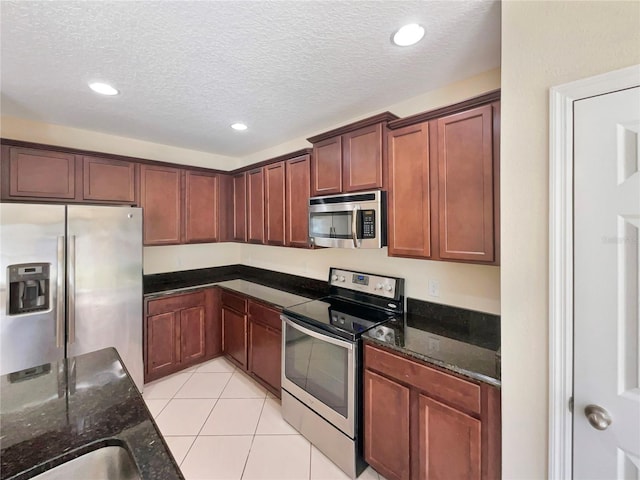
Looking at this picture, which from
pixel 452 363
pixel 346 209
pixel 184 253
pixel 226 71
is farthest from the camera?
pixel 184 253

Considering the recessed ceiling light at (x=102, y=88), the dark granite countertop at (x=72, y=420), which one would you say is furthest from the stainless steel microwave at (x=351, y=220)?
the recessed ceiling light at (x=102, y=88)

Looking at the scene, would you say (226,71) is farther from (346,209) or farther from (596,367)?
(596,367)

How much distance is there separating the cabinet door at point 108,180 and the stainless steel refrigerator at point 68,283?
407 mm

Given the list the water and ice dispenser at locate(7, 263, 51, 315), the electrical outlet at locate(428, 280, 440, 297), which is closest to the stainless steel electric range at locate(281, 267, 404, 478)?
the electrical outlet at locate(428, 280, 440, 297)

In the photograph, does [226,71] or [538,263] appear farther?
[226,71]

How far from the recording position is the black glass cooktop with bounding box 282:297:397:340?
6.12 ft

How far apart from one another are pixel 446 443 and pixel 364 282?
3.98 feet

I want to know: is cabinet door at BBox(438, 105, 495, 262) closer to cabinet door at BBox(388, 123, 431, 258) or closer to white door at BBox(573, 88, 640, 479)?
cabinet door at BBox(388, 123, 431, 258)

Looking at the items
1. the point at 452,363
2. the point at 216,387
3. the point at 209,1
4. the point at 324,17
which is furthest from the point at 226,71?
the point at 216,387

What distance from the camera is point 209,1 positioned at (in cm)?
120

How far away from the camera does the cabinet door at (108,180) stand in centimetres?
261

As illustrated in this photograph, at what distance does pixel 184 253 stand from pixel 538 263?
3.57 m

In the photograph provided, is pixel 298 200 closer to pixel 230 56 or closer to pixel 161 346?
pixel 230 56

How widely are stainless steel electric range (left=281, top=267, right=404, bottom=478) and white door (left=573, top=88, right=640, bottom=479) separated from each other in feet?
3.52
